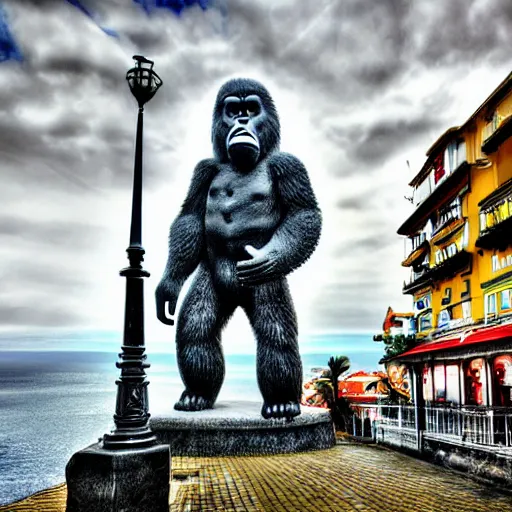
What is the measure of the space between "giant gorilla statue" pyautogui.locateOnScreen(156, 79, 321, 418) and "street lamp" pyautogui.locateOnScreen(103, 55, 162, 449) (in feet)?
4.75

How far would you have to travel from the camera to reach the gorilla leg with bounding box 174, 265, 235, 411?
534 centimetres

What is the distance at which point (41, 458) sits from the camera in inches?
993

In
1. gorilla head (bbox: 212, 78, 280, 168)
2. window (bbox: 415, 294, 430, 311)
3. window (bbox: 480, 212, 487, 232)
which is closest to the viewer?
gorilla head (bbox: 212, 78, 280, 168)

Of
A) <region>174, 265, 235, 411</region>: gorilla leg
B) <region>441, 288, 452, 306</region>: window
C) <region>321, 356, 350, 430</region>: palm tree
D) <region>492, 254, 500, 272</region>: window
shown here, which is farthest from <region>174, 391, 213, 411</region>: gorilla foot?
<region>441, 288, 452, 306</region>: window

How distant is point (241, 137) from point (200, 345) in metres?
2.13

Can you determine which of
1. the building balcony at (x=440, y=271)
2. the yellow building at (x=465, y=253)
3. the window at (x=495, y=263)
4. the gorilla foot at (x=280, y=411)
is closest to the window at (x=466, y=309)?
the yellow building at (x=465, y=253)

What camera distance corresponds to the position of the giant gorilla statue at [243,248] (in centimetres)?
514

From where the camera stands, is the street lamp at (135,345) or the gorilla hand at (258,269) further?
the gorilla hand at (258,269)

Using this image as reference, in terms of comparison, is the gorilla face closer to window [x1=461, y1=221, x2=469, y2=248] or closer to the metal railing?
the metal railing

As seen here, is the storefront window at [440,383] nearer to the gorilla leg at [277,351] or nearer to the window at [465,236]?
the window at [465,236]

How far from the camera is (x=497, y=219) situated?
47.4ft

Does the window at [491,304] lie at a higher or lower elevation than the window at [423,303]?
lower

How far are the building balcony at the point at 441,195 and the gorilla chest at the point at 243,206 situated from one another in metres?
13.5

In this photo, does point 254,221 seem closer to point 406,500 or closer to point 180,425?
point 180,425
